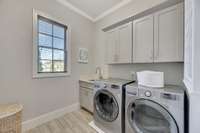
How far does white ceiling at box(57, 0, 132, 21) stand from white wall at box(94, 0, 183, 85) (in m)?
0.13

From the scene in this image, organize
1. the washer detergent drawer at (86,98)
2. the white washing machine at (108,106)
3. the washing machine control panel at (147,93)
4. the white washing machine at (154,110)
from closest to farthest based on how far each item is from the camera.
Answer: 1. the white washing machine at (154,110)
2. the washing machine control panel at (147,93)
3. the white washing machine at (108,106)
4. the washer detergent drawer at (86,98)

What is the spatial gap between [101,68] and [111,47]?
0.95 metres

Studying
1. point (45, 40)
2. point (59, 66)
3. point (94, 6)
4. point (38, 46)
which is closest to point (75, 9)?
point (94, 6)

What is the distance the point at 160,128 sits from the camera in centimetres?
139

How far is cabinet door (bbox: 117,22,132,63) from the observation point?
221 cm

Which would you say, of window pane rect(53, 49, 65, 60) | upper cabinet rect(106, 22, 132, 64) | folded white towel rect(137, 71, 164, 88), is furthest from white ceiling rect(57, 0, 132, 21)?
folded white towel rect(137, 71, 164, 88)

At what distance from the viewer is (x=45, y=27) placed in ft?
8.23

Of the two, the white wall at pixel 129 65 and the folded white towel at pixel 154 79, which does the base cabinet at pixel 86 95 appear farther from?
the folded white towel at pixel 154 79

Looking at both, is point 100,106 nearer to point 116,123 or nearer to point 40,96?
point 116,123

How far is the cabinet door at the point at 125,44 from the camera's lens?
7.26 ft

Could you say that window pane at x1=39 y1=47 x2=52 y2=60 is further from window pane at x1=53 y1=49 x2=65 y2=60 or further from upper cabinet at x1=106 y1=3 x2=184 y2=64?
upper cabinet at x1=106 y1=3 x2=184 y2=64

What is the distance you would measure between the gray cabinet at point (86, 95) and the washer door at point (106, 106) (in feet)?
1.77

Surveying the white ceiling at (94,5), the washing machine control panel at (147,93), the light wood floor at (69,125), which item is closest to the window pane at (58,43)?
the white ceiling at (94,5)

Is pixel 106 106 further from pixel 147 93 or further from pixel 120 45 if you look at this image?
pixel 120 45
